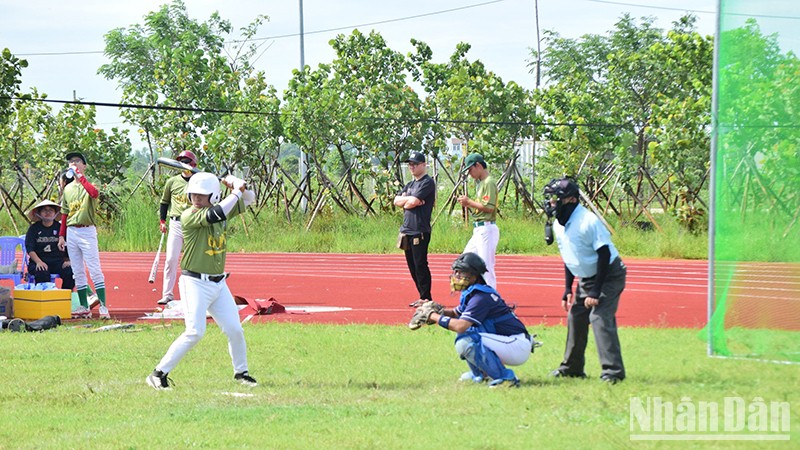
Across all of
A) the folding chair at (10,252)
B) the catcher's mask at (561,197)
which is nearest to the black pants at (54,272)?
the folding chair at (10,252)

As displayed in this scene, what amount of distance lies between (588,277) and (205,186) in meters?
3.30

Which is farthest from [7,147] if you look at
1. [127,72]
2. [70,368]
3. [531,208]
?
[127,72]

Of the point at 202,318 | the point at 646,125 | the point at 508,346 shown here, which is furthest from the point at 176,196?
the point at 646,125

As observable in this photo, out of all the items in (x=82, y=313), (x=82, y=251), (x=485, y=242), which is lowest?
(x=82, y=313)

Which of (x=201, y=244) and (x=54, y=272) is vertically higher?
(x=201, y=244)

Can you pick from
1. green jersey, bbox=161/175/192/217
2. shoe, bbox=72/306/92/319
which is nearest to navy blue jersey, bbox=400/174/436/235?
green jersey, bbox=161/175/192/217

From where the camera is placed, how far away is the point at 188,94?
36844mm

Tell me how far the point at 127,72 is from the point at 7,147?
121 feet

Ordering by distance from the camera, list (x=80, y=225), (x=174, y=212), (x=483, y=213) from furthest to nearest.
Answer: (x=80, y=225)
(x=174, y=212)
(x=483, y=213)

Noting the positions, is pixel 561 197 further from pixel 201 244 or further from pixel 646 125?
pixel 646 125

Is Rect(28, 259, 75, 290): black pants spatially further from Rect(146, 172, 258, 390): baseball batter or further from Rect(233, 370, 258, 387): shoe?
Rect(233, 370, 258, 387): shoe

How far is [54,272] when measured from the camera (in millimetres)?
15398

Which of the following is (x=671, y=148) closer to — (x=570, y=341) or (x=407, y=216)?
(x=407, y=216)

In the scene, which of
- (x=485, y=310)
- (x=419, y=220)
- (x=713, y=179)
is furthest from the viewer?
(x=419, y=220)
